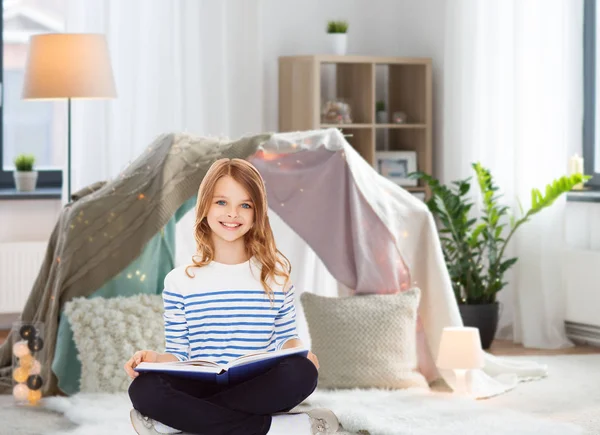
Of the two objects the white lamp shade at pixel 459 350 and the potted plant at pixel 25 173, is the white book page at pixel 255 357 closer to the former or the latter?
the white lamp shade at pixel 459 350

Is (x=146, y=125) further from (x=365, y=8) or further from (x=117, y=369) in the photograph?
(x=117, y=369)

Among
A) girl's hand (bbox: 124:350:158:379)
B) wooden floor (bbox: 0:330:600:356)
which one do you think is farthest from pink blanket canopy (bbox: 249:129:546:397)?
girl's hand (bbox: 124:350:158:379)

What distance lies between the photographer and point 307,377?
185 cm

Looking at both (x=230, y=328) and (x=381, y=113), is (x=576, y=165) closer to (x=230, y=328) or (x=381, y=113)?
(x=381, y=113)

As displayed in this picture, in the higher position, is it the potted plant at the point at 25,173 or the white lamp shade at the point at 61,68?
the white lamp shade at the point at 61,68

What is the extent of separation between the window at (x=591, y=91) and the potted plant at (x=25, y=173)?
2637 millimetres

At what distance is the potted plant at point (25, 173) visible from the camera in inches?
208

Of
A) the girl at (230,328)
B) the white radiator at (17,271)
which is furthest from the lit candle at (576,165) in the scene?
the girl at (230,328)

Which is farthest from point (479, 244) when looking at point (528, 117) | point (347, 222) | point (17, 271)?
point (17, 271)

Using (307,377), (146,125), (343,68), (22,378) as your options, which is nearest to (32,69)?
(146,125)

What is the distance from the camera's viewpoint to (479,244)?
488 cm

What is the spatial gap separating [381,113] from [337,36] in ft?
1.50

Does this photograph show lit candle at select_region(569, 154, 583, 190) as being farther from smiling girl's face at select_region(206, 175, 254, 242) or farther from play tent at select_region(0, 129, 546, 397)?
smiling girl's face at select_region(206, 175, 254, 242)

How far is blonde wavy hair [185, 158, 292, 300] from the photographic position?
1.93 m
